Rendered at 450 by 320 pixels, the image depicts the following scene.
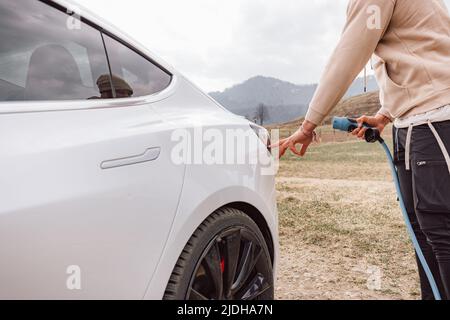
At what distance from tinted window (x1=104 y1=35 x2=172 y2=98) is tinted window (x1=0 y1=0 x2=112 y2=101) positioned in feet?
0.28

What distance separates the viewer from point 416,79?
199 cm

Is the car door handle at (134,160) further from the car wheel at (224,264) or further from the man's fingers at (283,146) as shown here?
the man's fingers at (283,146)

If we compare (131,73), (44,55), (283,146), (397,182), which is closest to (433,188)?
(397,182)

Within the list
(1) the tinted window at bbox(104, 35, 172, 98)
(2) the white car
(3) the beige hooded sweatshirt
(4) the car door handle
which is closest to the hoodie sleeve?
(3) the beige hooded sweatshirt

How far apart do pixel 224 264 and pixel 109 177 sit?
78 cm

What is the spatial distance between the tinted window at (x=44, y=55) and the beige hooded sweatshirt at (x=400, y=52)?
1075mm

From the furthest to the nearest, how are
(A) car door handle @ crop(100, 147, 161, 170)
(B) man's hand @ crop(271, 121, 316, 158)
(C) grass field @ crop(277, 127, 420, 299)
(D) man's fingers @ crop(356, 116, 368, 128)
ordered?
(C) grass field @ crop(277, 127, 420, 299)
(D) man's fingers @ crop(356, 116, 368, 128)
(B) man's hand @ crop(271, 121, 316, 158)
(A) car door handle @ crop(100, 147, 161, 170)

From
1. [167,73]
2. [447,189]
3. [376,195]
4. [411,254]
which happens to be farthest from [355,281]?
[376,195]

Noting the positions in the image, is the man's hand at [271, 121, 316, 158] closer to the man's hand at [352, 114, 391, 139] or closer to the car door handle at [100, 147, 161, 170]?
the man's hand at [352, 114, 391, 139]

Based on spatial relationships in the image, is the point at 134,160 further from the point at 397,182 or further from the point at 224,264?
the point at 397,182

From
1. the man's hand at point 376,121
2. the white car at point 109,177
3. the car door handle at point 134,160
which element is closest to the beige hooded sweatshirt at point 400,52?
the man's hand at point 376,121

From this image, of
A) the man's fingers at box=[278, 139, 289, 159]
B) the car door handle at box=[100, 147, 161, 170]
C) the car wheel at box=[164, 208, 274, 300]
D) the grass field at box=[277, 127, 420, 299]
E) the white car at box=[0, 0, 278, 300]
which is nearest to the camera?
the white car at box=[0, 0, 278, 300]

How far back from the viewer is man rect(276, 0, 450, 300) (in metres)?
1.94

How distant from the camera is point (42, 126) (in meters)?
1.43
